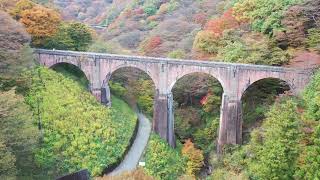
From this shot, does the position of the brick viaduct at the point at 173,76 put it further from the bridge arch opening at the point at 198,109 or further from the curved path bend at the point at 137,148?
the bridge arch opening at the point at 198,109

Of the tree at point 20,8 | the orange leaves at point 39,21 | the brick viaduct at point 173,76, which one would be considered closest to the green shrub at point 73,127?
the brick viaduct at point 173,76

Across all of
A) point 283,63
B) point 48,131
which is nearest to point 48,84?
point 48,131

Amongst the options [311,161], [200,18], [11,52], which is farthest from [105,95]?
[200,18]

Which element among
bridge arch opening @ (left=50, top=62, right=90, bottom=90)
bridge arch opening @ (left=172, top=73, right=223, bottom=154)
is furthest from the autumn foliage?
bridge arch opening @ (left=50, top=62, right=90, bottom=90)

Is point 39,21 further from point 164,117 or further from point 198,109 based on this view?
point 198,109

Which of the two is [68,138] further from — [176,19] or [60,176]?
[176,19]

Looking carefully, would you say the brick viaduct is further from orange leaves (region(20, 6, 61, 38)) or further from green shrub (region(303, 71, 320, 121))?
green shrub (region(303, 71, 320, 121))
